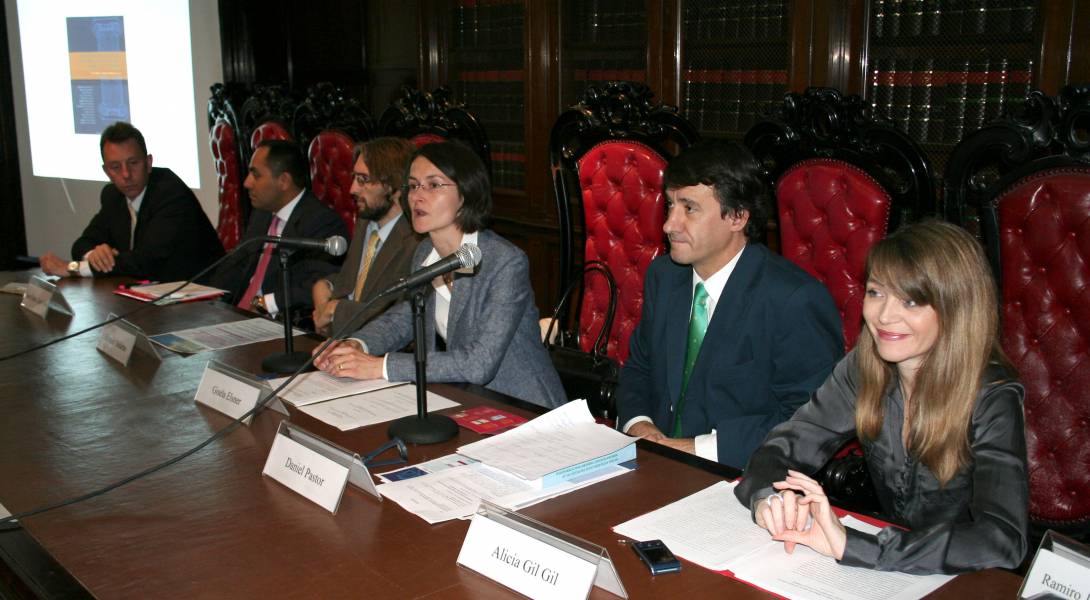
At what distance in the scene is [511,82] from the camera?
4.79 meters

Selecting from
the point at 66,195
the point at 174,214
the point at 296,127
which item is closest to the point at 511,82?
the point at 296,127

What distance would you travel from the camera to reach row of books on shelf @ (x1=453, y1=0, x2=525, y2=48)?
4699 millimetres

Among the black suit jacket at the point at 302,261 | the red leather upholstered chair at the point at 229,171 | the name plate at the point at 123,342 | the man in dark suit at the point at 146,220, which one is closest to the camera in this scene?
the name plate at the point at 123,342

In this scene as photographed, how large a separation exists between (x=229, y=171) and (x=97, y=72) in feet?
8.78

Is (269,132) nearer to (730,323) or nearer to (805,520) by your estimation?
(730,323)

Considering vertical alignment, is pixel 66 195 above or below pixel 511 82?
below

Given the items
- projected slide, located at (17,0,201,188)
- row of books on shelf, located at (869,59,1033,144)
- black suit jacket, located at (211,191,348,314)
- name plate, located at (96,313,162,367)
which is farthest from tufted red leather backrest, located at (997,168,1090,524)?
projected slide, located at (17,0,201,188)

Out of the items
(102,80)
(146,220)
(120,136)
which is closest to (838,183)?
(146,220)

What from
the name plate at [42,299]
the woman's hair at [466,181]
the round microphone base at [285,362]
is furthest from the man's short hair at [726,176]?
the name plate at [42,299]

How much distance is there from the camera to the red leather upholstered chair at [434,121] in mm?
3652

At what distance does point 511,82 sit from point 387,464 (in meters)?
3.29

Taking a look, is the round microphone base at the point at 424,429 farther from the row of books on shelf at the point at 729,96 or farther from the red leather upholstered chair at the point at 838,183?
the row of books on shelf at the point at 729,96

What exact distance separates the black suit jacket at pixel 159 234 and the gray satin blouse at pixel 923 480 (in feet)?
9.98

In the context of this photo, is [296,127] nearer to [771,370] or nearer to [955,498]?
[771,370]
